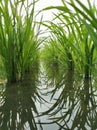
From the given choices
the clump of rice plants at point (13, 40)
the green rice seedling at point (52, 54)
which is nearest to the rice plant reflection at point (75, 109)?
the clump of rice plants at point (13, 40)

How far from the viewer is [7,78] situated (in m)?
2.01

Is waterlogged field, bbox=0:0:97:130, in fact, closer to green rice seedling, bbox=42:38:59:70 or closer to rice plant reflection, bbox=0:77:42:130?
rice plant reflection, bbox=0:77:42:130

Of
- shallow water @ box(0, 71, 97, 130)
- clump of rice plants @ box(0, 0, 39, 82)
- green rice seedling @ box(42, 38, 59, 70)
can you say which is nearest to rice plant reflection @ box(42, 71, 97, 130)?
shallow water @ box(0, 71, 97, 130)

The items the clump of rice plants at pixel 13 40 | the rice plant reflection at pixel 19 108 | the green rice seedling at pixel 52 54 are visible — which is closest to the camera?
the rice plant reflection at pixel 19 108

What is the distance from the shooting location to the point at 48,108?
1217 millimetres

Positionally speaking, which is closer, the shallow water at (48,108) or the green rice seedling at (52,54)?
the shallow water at (48,108)

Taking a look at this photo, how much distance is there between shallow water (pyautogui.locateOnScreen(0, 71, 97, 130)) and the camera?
96cm

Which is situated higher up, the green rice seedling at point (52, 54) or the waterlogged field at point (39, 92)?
the green rice seedling at point (52, 54)

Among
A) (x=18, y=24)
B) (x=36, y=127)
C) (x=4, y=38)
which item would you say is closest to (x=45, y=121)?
(x=36, y=127)

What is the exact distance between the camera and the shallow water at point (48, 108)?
96 centimetres

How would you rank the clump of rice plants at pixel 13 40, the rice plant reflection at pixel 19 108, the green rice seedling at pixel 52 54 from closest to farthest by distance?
the rice plant reflection at pixel 19 108 → the clump of rice plants at pixel 13 40 → the green rice seedling at pixel 52 54

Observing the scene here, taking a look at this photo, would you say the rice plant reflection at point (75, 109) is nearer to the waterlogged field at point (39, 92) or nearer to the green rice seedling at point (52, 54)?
the waterlogged field at point (39, 92)

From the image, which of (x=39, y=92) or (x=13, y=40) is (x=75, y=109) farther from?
(x=13, y=40)

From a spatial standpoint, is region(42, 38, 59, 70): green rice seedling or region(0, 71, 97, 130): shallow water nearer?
region(0, 71, 97, 130): shallow water
